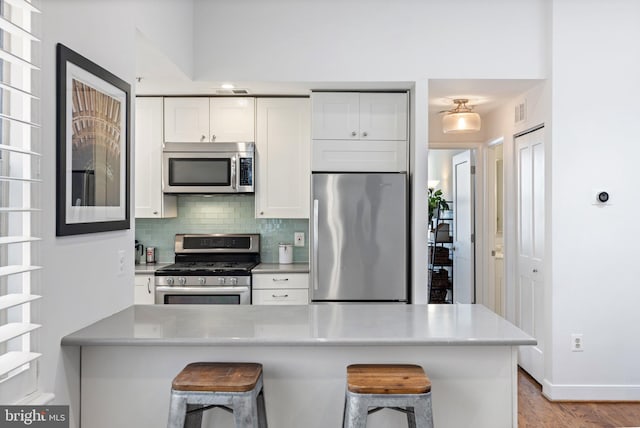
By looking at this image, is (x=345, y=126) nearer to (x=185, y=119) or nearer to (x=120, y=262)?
(x=185, y=119)

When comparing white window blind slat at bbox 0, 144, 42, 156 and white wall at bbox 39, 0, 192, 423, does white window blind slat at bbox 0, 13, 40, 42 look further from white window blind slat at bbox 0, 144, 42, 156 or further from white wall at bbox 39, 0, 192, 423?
white window blind slat at bbox 0, 144, 42, 156

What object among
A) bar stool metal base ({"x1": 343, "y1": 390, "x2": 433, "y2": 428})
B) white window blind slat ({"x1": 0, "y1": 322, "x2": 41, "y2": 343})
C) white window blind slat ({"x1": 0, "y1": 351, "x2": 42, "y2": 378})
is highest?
white window blind slat ({"x1": 0, "y1": 322, "x2": 41, "y2": 343})

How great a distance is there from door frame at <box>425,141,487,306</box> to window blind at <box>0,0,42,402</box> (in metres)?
4.05

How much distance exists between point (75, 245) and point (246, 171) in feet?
7.45

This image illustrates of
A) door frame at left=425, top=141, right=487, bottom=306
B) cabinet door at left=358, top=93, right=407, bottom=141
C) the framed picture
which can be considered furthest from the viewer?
door frame at left=425, top=141, right=487, bottom=306

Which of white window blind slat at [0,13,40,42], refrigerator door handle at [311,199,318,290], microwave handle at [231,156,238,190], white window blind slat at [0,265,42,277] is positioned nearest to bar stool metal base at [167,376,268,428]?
white window blind slat at [0,265,42,277]

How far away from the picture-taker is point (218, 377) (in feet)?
5.62

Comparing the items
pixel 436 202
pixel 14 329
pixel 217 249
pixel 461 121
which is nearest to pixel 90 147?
pixel 14 329

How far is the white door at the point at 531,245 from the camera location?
3660 mm

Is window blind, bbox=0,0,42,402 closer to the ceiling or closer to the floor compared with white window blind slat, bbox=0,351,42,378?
closer to the ceiling

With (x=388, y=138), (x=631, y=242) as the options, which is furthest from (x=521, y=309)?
(x=388, y=138)

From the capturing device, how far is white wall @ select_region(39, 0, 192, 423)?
5.46 ft

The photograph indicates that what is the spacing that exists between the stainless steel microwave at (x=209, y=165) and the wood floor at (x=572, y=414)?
2.66m

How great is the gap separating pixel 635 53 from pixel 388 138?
1805 millimetres
